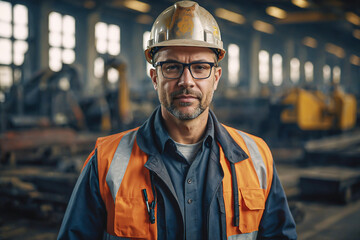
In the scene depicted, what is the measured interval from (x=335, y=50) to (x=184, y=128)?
39.8m

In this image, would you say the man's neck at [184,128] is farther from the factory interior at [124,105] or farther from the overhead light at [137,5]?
the overhead light at [137,5]

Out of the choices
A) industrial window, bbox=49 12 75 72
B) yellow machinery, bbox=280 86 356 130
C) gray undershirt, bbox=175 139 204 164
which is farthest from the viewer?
industrial window, bbox=49 12 75 72

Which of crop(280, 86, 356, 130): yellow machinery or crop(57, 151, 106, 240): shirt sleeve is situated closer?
crop(57, 151, 106, 240): shirt sleeve

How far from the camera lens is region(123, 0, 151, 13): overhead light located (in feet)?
67.4

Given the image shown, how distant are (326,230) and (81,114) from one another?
8.24 metres

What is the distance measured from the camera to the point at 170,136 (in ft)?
5.69

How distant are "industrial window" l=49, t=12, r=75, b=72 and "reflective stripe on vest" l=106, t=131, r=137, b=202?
17552 mm

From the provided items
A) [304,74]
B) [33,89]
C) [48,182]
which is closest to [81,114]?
[33,89]

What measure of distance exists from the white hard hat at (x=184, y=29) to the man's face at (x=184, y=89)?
43 mm

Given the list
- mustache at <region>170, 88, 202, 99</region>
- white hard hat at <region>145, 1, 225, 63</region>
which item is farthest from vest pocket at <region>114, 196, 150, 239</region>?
white hard hat at <region>145, 1, 225, 63</region>

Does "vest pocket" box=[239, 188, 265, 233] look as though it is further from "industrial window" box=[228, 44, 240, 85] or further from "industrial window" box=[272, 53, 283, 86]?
"industrial window" box=[272, 53, 283, 86]

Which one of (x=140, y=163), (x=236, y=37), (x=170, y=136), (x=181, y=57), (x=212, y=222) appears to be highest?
(x=236, y=37)

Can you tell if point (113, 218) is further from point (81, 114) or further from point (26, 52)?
point (26, 52)

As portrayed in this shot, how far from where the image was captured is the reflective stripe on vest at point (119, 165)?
1523 millimetres
